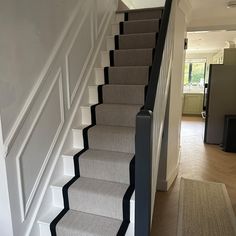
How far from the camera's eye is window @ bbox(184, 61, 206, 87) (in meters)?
9.56

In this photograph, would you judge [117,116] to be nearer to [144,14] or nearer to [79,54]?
[79,54]

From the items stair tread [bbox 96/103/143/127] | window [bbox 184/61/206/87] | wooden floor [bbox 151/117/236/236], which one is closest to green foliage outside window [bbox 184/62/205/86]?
window [bbox 184/61/206/87]

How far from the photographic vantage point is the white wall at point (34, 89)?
1.45 m

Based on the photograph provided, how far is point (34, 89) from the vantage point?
1671 millimetres

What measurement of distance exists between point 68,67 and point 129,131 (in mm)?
853

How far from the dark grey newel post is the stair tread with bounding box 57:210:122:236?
25cm

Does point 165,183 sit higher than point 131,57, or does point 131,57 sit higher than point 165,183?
point 131,57

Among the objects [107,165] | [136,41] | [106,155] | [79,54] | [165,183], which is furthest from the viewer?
[165,183]

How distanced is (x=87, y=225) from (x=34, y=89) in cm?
110

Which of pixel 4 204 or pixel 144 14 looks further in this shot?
pixel 144 14

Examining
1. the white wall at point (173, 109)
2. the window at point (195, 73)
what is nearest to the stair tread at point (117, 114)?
the white wall at point (173, 109)

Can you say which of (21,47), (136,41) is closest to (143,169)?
(21,47)

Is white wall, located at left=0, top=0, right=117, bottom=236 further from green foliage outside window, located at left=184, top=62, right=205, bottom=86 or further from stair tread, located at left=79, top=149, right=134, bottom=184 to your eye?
green foliage outside window, located at left=184, top=62, right=205, bottom=86

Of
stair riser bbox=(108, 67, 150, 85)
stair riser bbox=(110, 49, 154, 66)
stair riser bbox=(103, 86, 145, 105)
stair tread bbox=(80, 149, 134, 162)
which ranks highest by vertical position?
stair riser bbox=(110, 49, 154, 66)
